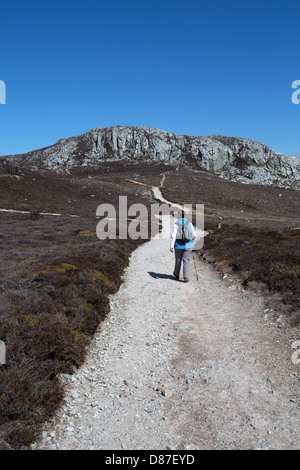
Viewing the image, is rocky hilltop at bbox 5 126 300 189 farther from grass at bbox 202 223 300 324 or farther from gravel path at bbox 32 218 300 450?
gravel path at bbox 32 218 300 450

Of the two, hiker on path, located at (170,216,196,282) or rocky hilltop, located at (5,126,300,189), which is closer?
hiker on path, located at (170,216,196,282)

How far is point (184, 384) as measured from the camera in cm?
522

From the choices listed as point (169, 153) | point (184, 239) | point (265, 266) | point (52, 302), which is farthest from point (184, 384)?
point (169, 153)

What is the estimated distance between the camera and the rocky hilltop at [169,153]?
6826 inches

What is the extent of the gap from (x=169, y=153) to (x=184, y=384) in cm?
19101

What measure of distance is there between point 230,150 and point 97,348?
20306 centimetres

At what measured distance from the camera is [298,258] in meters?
11.4

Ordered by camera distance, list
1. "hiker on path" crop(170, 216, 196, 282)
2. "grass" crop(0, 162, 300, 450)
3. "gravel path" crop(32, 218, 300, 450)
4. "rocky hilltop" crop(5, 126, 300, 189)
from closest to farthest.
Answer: "gravel path" crop(32, 218, 300, 450)
"grass" crop(0, 162, 300, 450)
"hiker on path" crop(170, 216, 196, 282)
"rocky hilltop" crop(5, 126, 300, 189)

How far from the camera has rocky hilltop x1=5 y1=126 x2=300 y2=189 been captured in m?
173

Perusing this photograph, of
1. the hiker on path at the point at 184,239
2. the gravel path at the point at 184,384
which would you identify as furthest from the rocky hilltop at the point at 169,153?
the gravel path at the point at 184,384

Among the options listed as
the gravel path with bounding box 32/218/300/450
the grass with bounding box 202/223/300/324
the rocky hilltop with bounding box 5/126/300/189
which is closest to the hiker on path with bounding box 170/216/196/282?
the grass with bounding box 202/223/300/324

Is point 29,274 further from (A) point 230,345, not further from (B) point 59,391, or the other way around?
(A) point 230,345

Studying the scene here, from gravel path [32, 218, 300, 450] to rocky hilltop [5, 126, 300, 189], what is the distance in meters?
172

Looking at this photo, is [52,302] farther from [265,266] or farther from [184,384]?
[265,266]
